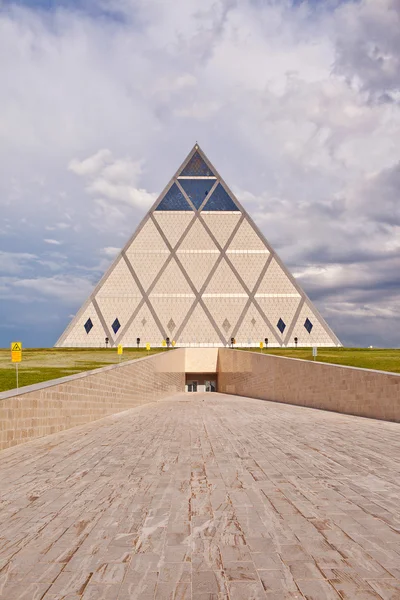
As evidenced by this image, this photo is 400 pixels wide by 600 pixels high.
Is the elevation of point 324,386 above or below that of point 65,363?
below

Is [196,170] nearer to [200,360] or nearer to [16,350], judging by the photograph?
[200,360]

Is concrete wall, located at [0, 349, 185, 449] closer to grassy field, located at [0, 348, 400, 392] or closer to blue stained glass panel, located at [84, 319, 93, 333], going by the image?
grassy field, located at [0, 348, 400, 392]

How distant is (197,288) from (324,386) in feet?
109

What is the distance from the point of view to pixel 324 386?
13.8 m

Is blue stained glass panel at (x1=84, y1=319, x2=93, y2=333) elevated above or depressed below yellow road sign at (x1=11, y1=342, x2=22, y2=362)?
above

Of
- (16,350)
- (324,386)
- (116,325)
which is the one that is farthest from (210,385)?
(16,350)

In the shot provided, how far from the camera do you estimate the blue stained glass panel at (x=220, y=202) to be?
165 feet

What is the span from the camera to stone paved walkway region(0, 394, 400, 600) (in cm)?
281

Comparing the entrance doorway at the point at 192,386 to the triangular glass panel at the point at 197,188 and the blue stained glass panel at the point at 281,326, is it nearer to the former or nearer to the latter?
the blue stained glass panel at the point at 281,326

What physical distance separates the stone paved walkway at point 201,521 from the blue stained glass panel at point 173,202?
→ 44265 mm

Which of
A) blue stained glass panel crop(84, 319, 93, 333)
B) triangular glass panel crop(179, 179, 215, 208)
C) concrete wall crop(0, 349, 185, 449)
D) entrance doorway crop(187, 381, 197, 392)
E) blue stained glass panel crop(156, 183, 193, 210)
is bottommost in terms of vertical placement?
entrance doorway crop(187, 381, 197, 392)

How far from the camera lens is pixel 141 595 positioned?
8.73 ft

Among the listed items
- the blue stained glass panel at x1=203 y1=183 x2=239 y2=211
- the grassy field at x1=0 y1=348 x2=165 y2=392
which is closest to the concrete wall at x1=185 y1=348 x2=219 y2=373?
the grassy field at x1=0 y1=348 x2=165 y2=392

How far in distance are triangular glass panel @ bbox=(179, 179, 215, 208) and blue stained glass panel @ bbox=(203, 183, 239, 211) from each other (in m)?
0.78
